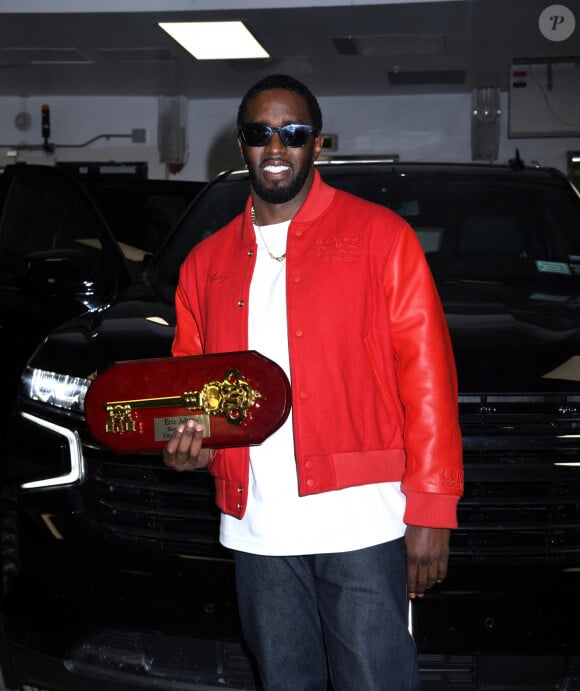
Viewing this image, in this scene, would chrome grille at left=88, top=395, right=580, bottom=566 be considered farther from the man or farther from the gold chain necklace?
the gold chain necklace

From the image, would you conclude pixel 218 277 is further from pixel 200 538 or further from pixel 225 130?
pixel 225 130

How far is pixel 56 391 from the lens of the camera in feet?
8.70

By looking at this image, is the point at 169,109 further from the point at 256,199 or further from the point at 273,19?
the point at 256,199

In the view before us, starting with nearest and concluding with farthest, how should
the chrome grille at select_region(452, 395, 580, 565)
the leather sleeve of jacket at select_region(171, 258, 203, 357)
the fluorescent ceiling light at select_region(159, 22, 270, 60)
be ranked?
the leather sleeve of jacket at select_region(171, 258, 203, 357), the chrome grille at select_region(452, 395, 580, 565), the fluorescent ceiling light at select_region(159, 22, 270, 60)

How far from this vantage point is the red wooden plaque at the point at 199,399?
73.6 inches

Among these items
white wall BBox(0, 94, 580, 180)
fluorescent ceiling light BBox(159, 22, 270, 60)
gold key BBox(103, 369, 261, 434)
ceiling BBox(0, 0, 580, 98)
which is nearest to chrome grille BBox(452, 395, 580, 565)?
gold key BBox(103, 369, 261, 434)

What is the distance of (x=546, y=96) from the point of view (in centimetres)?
1219

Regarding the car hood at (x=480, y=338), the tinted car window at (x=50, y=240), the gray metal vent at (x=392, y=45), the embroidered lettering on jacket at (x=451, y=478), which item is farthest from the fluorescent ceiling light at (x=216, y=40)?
the embroidered lettering on jacket at (x=451, y=478)

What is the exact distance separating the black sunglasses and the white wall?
39.3ft

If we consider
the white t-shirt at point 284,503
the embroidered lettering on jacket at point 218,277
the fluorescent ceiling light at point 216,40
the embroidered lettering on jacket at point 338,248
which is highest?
the fluorescent ceiling light at point 216,40

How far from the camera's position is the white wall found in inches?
550

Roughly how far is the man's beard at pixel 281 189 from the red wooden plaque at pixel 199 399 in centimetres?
33

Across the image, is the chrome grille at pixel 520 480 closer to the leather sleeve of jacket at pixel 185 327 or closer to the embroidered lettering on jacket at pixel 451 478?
the embroidered lettering on jacket at pixel 451 478

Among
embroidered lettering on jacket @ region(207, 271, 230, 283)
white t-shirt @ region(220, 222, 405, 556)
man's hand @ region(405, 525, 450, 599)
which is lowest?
man's hand @ region(405, 525, 450, 599)
